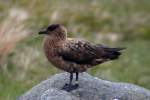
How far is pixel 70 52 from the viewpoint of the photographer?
8289 millimetres

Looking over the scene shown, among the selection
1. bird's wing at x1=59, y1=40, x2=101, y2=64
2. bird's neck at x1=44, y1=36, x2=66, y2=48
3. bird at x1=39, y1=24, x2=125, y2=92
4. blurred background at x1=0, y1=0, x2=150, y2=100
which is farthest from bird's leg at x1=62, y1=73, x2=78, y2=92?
blurred background at x1=0, y1=0, x2=150, y2=100

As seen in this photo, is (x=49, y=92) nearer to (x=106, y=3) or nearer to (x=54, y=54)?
(x=54, y=54)

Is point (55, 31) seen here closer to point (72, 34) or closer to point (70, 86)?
→ point (70, 86)

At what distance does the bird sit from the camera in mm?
8180

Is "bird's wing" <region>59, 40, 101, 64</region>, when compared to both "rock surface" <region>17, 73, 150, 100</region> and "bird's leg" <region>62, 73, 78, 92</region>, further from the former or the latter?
"rock surface" <region>17, 73, 150, 100</region>

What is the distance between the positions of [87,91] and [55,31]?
81cm

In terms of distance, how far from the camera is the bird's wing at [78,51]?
826cm

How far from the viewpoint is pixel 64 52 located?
820 cm

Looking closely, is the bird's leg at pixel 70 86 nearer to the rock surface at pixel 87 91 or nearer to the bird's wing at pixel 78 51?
the rock surface at pixel 87 91

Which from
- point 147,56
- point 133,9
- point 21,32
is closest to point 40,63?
point 21,32

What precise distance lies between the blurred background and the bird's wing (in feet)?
10.6

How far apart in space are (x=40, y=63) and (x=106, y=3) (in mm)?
5401

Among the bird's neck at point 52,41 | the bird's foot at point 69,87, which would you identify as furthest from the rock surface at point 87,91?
the bird's neck at point 52,41

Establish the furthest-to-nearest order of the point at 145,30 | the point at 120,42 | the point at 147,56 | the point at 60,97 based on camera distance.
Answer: the point at 145,30
the point at 120,42
the point at 147,56
the point at 60,97
